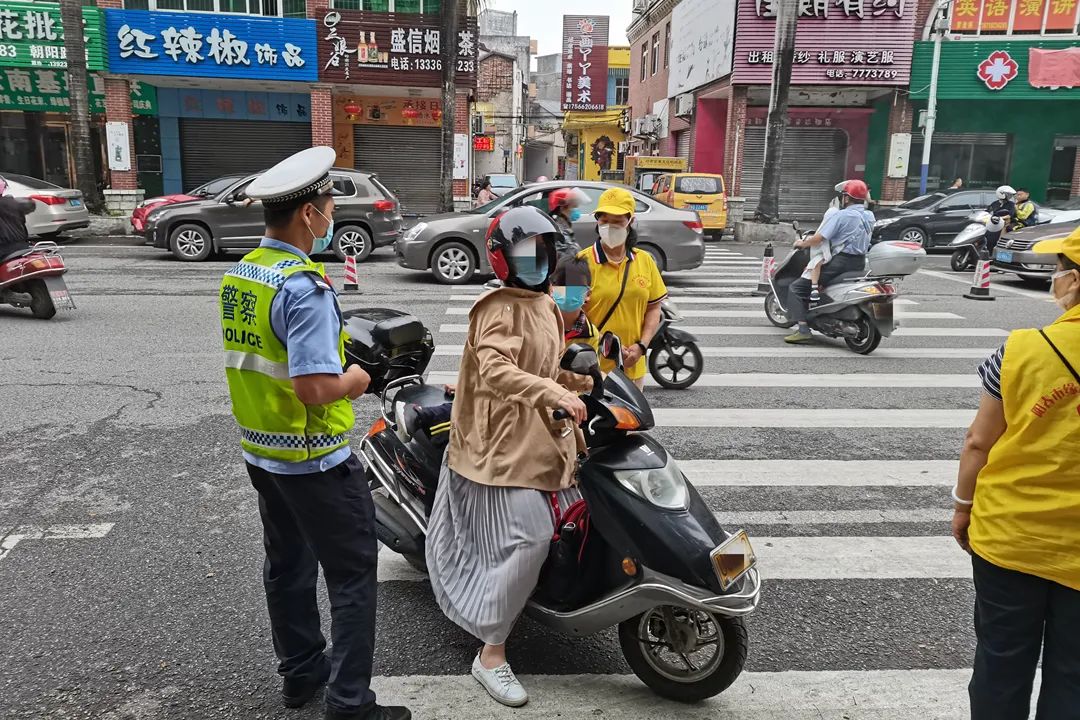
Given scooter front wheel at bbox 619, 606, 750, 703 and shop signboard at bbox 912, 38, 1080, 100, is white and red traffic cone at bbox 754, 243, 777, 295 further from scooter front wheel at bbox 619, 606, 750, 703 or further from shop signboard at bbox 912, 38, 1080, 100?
shop signboard at bbox 912, 38, 1080, 100

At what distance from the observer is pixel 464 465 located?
9.77 feet

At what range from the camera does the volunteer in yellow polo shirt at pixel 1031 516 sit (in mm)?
2143

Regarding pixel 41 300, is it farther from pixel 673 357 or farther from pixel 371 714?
pixel 371 714

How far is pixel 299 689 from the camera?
116 inches

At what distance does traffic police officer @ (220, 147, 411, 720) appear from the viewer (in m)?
2.48

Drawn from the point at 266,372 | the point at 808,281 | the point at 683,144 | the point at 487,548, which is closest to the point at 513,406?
the point at 487,548

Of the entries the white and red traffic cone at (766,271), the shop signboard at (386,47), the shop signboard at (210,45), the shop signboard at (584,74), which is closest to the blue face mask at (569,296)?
the white and red traffic cone at (766,271)

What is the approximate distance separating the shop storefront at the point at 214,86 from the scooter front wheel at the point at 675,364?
60.1 feet

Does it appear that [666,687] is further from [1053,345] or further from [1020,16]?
[1020,16]

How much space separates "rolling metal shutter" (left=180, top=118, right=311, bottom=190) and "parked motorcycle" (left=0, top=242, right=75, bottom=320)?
16659 millimetres

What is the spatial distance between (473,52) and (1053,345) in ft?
73.5

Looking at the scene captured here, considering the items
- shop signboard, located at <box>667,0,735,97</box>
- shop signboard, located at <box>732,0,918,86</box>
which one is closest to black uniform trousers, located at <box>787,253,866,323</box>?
shop signboard, located at <box>732,0,918,86</box>

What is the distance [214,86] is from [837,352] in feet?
69.9

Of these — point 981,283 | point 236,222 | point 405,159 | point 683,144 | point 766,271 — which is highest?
point 683,144
